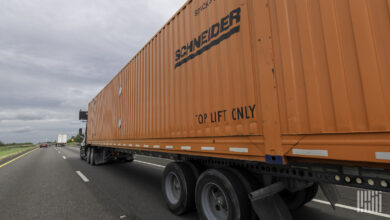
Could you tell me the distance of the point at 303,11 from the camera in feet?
6.89

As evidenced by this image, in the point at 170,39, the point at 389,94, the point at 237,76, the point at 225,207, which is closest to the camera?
the point at 389,94

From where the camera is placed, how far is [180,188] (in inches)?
155

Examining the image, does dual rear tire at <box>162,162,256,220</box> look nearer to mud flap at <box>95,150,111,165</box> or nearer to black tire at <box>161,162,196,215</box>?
black tire at <box>161,162,196,215</box>

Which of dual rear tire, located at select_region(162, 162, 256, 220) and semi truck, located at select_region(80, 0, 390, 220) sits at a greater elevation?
semi truck, located at select_region(80, 0, 390, 220)

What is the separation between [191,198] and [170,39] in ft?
11.3

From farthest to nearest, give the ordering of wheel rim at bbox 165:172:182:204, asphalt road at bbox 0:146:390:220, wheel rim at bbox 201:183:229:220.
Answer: wheel rim at bbox 165:172:182:204, asphalt road at bbox 0:146:390:220, wheel rim at bbox 201:183:229:220

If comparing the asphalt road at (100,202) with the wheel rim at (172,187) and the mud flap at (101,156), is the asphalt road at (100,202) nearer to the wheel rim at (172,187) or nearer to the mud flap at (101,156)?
the wheel rim at (172,187)

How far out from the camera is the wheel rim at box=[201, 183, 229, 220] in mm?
3164

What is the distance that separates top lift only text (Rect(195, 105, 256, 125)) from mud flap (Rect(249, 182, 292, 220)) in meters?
0.97

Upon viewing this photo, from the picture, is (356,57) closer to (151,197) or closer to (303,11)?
(303,11)

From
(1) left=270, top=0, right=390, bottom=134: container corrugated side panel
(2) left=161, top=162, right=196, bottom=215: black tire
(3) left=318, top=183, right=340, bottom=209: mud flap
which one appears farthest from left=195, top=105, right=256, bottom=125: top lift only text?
(3) left=318, top=183, right=340, bottom=209: mud flap

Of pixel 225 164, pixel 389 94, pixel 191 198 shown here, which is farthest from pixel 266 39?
pixel 191 198

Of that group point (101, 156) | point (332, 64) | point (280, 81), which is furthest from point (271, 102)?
point (101, 156)

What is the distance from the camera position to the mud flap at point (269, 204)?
2.54 m
